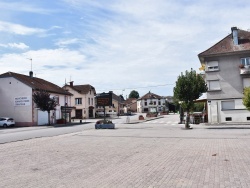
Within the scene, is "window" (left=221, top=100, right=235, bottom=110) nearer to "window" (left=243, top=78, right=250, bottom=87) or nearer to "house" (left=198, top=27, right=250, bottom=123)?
"house" (left=198, top=27, right=250, bottom=123)

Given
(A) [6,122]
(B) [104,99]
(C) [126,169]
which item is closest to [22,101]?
(A) [6,122]

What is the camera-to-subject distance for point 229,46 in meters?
36.9

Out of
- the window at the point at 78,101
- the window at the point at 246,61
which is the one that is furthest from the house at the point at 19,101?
the window at the point at 246,61

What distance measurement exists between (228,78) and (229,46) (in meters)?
3.98

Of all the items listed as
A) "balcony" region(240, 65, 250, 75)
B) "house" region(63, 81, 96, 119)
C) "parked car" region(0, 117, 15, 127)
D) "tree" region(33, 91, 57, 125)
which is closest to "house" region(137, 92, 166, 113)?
"house" region(63, 81, 96, 119)

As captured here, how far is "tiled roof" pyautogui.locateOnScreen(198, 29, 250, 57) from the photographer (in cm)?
3591

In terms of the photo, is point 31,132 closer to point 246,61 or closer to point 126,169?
point 126,169

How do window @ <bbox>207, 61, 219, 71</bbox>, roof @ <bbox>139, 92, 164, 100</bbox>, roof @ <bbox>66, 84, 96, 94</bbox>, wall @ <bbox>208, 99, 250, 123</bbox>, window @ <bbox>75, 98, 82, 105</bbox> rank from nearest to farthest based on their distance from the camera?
1. wall @ <bbox>208, 99, 250, 123</bbox>
2. window @ <bbox>207, 61, 219, 71</bbox>
3. window @ <bbox>75, 98, 82, 105</bbox>
4. roof @ <bbox>66, 84, 96, 94</bbox>
5. roof @ <bbox>139, 92, 164, 100</bbox>

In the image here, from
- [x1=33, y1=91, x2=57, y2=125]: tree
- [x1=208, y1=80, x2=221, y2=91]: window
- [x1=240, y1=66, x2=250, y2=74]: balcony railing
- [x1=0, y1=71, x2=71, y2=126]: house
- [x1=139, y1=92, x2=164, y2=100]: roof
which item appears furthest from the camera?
[x1=139, y1=92, x2=164, y2=100]: roof

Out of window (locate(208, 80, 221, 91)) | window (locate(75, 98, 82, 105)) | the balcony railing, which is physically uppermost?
the balcony railing

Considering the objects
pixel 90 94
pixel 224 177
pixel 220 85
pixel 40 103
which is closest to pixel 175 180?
pixel 224 177

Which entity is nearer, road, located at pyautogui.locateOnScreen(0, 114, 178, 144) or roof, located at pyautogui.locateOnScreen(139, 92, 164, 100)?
road, located at pyautogui.locateOnScreen(0, 114, 178, 144)

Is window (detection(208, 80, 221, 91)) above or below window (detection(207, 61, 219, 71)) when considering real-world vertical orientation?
below

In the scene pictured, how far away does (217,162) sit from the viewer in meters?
9.81
